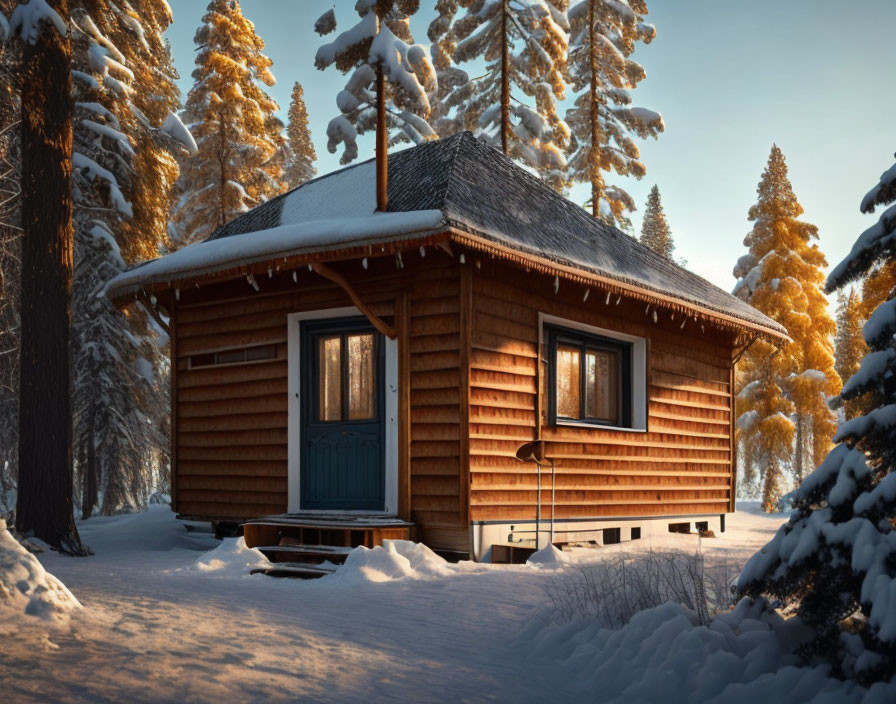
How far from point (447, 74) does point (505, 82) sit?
4178mm

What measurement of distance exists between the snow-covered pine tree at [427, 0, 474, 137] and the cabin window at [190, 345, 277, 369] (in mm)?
11809

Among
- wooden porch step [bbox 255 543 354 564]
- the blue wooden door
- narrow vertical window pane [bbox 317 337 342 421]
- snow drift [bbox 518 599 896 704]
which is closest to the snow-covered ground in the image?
snow drift [bbox 518 599 896 704]

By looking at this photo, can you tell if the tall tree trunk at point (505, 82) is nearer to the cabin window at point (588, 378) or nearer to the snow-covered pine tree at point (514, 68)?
the snow-covered pine tree at point (514, 68)

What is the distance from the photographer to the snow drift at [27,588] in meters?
5.48

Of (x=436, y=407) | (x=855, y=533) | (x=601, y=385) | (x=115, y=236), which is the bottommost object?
(x=855, y=533)

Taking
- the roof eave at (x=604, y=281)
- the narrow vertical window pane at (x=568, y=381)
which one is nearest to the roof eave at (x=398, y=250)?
the roof eave at (x=604, y=281)

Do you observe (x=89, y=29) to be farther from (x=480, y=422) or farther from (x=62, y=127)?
(x=480, y=422)

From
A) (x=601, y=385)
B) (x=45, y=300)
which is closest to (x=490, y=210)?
(x=601, y=385)

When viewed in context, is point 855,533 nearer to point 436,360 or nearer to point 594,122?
point 436,360

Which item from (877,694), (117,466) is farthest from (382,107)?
(117,466)

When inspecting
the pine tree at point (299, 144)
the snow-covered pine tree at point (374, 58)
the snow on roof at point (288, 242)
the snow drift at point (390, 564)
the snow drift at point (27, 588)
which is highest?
the pine tree at point (299, 144)

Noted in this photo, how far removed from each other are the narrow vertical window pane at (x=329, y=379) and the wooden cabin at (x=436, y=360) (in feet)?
0.07

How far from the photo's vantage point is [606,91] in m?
25.9

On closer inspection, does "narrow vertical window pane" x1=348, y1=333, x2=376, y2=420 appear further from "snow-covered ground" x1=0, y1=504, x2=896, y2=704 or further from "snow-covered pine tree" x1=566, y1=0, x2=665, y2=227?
"snow-covered pine tree" x1=566, y1=0, x2=665, y2=227
